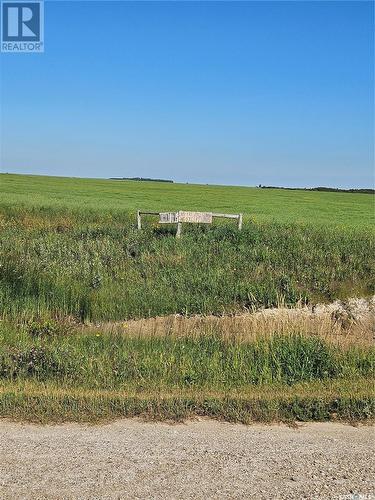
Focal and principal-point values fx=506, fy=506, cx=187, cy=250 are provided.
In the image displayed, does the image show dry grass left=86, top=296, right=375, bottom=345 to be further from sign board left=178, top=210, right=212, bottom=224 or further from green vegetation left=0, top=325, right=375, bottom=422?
sign board left=178, top=210, right=212, bottom=224

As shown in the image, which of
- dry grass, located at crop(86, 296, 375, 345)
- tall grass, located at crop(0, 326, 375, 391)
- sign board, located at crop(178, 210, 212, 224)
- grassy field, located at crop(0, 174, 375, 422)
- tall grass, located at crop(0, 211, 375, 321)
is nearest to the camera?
grassy field, located at crop(0, 174, 375, 422)

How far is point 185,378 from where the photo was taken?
6.50 metres

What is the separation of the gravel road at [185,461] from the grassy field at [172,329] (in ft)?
1.17

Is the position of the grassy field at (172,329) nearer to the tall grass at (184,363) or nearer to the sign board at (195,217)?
the tall grass at (184,363)

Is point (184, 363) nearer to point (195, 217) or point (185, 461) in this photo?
point (185, 461)

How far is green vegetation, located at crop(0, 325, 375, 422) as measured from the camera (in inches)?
215

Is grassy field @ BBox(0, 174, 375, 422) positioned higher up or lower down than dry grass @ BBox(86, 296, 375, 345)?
higher up

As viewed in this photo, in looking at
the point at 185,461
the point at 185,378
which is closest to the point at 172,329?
the point at 185,378

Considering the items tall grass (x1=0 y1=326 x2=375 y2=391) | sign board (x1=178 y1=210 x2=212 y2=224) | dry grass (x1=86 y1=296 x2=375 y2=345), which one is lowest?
dry grass (x1=86 y1=296 x2=375 y2=345)

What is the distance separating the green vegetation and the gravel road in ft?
0.95

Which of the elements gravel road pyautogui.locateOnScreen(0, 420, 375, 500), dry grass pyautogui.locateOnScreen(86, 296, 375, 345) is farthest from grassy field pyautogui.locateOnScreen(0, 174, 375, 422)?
gravel road pyautogui.locateOnScreen(0, 420, 375, 500)

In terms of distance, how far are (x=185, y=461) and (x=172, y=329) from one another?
6.06 m

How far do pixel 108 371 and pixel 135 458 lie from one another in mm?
2468

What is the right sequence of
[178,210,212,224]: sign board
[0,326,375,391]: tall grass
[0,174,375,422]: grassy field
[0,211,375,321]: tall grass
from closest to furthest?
[0,174,375,422]: grassy field, [0,326,375,391]: tall grass, [0,211,375,321]: tall grass, [178,210,212,224]: sign board
